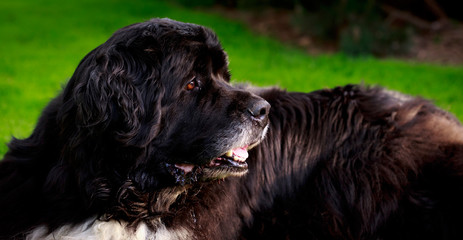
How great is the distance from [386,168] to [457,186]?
1.71 feet

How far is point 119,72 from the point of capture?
3148 mm

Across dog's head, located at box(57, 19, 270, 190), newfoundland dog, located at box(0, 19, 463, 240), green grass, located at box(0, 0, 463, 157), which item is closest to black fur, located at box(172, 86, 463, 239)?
newfoundland dog, located at box(0, 19, 463, 240)

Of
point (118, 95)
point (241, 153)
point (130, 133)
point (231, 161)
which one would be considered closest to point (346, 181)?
point (241, 153)

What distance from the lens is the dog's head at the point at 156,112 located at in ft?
10.2

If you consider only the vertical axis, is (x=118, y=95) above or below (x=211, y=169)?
above

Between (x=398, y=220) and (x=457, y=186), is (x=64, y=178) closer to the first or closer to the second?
(x=398, y=220)

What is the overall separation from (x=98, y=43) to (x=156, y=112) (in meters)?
10.7

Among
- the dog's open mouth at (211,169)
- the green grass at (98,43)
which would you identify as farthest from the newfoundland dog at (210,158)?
the green grass at (98,43)

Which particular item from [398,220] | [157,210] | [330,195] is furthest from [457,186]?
[157,210]

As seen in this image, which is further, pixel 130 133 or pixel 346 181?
pixel 346 181

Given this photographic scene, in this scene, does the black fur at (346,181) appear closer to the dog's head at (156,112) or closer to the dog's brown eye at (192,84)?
the dog's head at (156,112)

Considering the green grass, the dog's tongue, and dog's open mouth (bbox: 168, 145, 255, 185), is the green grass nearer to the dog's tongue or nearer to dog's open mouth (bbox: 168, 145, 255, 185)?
dog's open mouth (bbox: 168, 145, 255, 185)

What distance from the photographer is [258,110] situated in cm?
346

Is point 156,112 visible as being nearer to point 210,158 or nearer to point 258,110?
point 210,158
